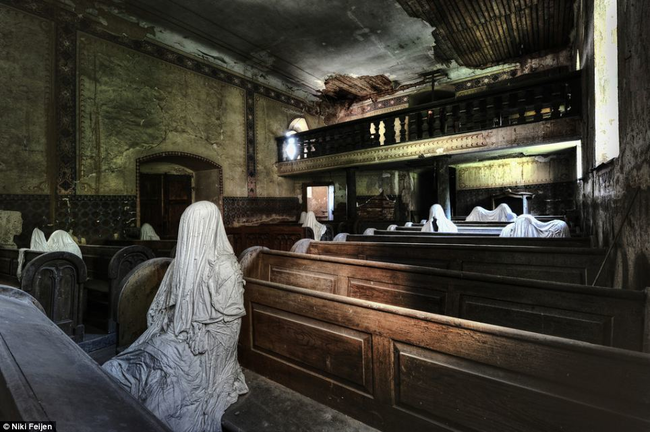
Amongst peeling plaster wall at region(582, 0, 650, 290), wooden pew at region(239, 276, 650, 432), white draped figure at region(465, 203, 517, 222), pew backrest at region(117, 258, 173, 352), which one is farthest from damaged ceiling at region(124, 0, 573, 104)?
wooden pew at region(239, 276, 650, 432)

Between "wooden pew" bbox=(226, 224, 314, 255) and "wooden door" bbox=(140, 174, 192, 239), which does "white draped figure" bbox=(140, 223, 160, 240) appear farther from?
"wooden pew" bbox=(226, 224, 314, 255)

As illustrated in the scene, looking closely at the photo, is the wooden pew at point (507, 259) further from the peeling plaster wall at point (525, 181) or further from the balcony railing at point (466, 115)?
the peeling plaster wall at point (525, 181)

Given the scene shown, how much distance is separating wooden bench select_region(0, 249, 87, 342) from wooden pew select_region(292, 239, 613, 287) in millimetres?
3720

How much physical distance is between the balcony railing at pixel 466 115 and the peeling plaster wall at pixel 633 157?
5005mm

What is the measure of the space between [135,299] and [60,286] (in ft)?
5.35

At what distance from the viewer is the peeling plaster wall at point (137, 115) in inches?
289

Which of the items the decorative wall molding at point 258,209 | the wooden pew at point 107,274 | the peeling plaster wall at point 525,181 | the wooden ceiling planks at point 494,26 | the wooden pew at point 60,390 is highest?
the wooden ceiling planks at point 494,26

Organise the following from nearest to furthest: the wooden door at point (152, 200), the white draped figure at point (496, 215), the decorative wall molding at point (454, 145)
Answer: the decorative wall molding at point (454, 145) < the wooden door at point (152, 200) < the white draped figure at point (496, 215)

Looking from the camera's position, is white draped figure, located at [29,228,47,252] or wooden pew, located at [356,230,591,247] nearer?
wooden pew, located at [356,230,591,247]

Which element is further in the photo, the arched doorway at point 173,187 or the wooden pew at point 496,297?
the arched doorway at point 173,187

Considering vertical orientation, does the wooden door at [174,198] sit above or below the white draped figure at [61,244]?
above

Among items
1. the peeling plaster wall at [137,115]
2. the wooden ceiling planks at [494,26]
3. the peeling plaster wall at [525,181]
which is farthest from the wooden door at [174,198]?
the peeling plaster wall at [525,181]

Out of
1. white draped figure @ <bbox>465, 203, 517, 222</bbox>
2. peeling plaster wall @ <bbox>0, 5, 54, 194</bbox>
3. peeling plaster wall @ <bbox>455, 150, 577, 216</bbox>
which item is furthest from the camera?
peeling plaster wall @ <bbox>455, 150, 577, 216</bbox>

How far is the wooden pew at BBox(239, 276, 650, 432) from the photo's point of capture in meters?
1.30
